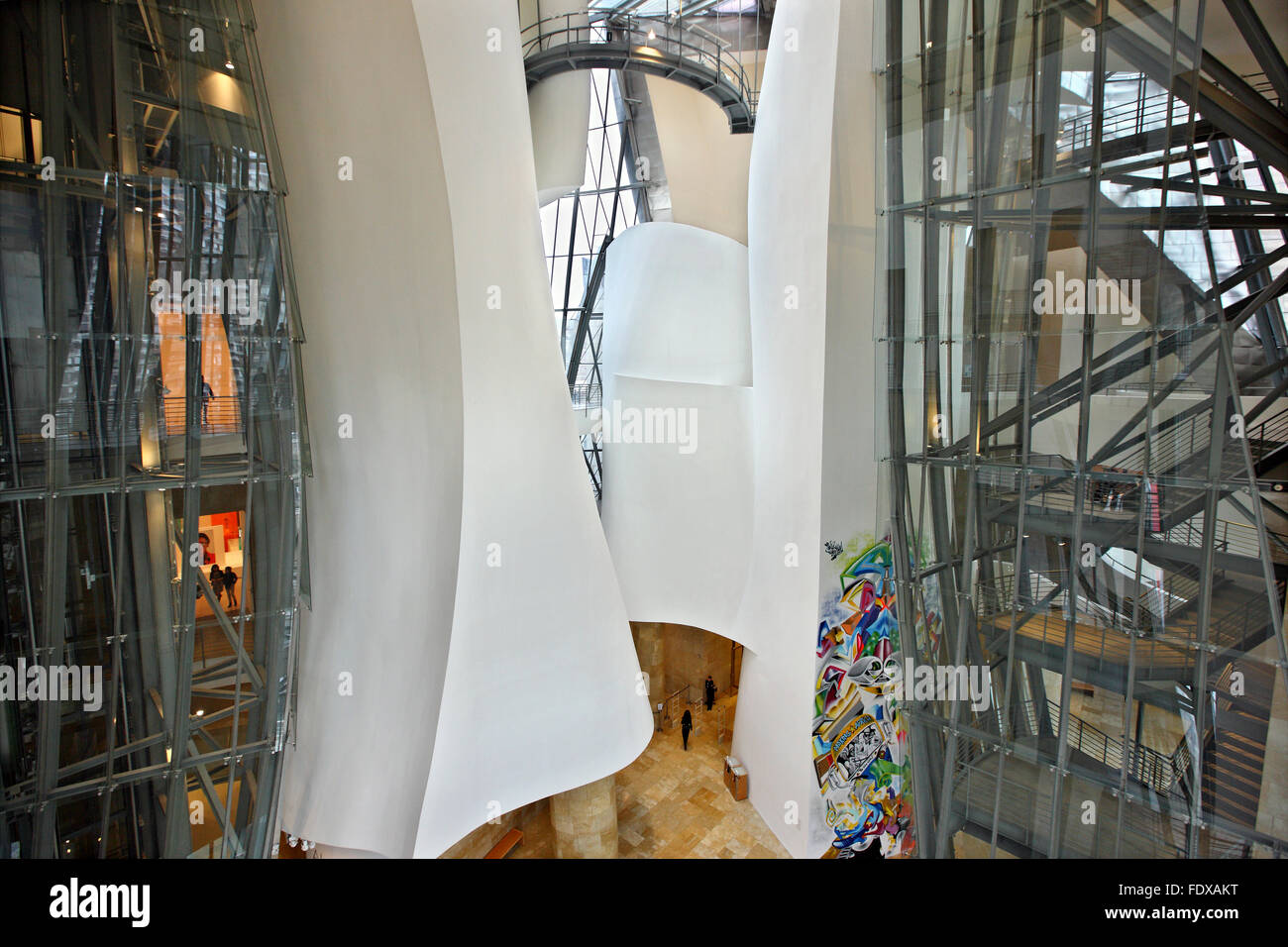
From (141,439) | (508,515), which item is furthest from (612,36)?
(141,439)

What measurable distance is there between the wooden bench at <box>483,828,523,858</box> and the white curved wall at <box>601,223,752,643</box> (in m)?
3.94

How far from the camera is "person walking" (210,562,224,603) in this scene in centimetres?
488

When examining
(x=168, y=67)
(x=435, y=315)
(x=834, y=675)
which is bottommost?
(x=834, y=675)

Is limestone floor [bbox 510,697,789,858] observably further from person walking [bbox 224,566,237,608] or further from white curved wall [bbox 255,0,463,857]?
person walking [bbox 224,566,237,608]

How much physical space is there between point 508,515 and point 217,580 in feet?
9.86

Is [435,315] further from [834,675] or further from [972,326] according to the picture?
[834,675]

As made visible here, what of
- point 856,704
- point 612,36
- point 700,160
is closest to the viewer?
point 856,704

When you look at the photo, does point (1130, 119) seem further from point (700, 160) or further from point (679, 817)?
point (679, 817)

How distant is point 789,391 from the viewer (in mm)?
8984

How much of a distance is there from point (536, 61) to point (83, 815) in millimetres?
10817

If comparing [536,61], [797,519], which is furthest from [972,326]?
[536,61]

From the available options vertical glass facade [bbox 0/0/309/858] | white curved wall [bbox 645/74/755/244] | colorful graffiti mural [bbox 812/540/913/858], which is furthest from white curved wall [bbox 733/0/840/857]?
vertical glass facade [bbox 0/0/309/858]

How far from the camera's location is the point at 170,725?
4.41 metres

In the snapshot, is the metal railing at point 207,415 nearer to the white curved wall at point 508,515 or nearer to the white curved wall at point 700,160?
the white curved wall at point 508,515
